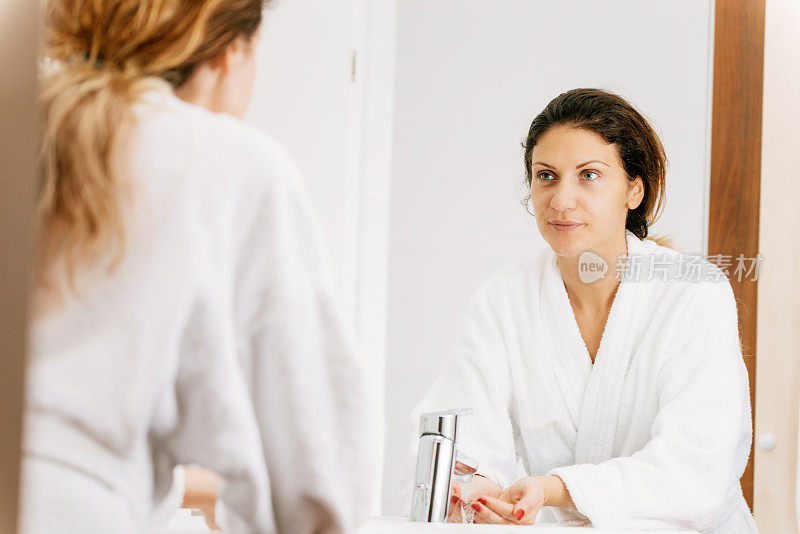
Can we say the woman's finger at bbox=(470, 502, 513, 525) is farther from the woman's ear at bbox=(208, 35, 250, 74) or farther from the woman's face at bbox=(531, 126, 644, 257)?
the woman's ear at bbox=(208, 35, 250, 74)

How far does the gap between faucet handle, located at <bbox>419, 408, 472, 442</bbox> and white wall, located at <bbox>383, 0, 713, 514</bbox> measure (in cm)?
2

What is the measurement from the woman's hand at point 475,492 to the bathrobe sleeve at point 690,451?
8 centimetres

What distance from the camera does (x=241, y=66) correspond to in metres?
0.83

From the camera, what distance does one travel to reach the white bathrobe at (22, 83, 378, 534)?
2.23 feet

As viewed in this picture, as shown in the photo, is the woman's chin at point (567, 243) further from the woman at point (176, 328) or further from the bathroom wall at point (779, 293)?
the woman at point (176, 328)

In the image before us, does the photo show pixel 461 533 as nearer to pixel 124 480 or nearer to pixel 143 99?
pixel 124 480

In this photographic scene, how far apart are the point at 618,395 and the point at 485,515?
0.19 meters

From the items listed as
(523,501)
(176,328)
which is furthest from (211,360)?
(523,501)

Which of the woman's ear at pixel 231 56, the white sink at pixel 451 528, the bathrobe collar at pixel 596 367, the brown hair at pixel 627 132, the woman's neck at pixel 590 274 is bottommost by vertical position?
the white sink at pixel 451 528

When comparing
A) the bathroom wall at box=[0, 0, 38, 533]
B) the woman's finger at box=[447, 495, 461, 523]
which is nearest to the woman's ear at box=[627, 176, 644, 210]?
the woman's finger at box=[447, 495, 461, 523]

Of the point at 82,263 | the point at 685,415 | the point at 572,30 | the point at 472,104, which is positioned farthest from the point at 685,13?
the point at 82,263

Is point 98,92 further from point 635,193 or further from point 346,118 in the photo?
point 635,193

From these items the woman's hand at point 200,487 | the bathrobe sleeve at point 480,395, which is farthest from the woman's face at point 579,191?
the woman's hand at point 200,487

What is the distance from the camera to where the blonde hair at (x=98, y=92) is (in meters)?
0.74
